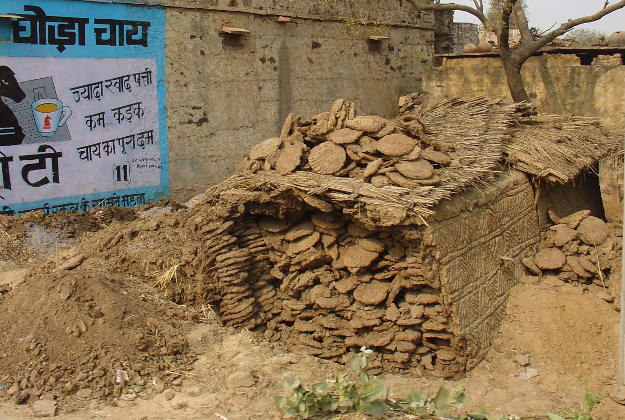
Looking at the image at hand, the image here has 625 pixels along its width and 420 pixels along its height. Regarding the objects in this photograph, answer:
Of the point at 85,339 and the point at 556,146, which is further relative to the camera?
the point at 556,146

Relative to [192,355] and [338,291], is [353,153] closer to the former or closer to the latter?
[338,291]

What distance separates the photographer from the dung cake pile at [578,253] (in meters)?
6.83

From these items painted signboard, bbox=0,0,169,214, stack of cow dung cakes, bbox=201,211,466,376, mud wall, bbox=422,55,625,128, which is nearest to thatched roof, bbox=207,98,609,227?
stack of cow dung cakes, bbox=201,211,466,376

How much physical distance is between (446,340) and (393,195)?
139 cm

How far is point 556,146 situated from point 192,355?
4.88 metres

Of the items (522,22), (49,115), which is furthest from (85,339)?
(522,22)

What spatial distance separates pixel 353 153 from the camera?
5.91 meters

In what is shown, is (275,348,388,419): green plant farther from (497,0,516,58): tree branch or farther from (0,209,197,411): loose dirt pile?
(497,0,516,58): tree branch

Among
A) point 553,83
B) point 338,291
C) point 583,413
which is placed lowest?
point 583,413

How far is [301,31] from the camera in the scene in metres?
11.5

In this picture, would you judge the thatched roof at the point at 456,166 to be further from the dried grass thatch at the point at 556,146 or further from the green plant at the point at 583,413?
the green plant at the point at 583,413

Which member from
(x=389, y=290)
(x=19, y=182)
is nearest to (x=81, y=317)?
(x=389, y=290)

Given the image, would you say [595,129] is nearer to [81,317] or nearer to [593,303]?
[593,303]

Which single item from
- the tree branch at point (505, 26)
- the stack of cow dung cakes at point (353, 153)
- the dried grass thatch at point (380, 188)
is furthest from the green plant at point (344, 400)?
the tree branch at point (505, 26)
